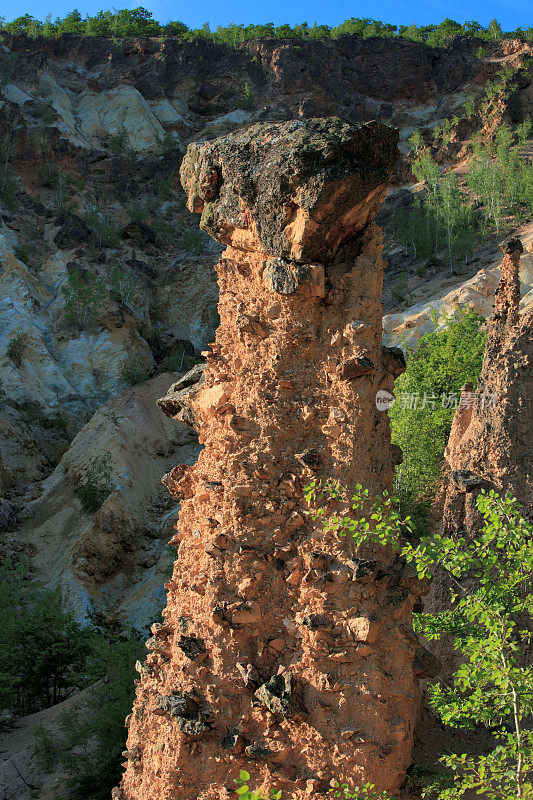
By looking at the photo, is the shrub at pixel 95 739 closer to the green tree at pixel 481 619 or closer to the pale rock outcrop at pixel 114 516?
the green tree at pixel 481 619

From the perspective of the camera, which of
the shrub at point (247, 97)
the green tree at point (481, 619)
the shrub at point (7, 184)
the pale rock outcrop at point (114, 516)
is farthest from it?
the shrub at point (247, 97)

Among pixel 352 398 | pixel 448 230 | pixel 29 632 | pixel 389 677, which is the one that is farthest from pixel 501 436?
pixel 448 230

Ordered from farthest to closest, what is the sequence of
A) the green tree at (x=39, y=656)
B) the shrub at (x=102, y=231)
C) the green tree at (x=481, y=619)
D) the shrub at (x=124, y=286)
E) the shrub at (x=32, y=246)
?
the shrub at (x=102, y=231), the shrub at (x=124, y=286), the shrub at (x=32, y=246), the green tree at (x=39, y=656), the green tree at (x=481, y=619)

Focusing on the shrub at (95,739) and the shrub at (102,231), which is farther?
the shrub at (102,231)

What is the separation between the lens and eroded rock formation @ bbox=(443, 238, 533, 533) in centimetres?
786

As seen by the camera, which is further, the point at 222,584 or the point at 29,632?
the point at 29,632

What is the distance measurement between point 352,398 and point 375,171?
5.46 feet

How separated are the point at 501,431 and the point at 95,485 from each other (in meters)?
16.2

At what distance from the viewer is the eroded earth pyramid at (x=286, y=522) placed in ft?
13.8

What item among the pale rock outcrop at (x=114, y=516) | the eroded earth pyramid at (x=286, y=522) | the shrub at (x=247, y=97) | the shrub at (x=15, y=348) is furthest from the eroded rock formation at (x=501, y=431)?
the shrub at (x=247, y=97)

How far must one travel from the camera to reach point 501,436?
8.27m

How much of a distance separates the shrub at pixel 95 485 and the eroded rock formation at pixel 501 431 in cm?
1537

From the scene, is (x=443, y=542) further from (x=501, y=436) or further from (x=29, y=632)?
(x=29, y=632)

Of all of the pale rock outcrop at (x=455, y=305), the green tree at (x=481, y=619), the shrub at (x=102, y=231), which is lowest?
the green tree at (x=481, y=619)
